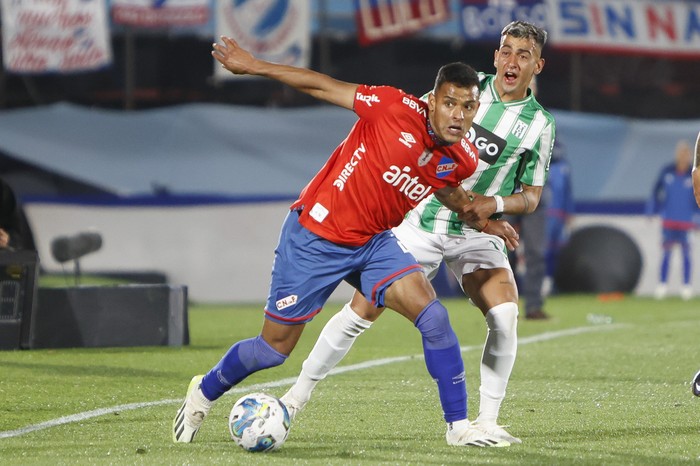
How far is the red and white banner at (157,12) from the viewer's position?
675 inches

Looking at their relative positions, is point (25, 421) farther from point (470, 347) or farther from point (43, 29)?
point (43, 29)

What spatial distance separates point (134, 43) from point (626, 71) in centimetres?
755

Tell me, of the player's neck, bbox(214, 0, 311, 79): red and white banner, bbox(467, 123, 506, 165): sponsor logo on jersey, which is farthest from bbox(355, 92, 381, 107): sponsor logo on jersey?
bbox(214, 0, 311, 79): red and white banner

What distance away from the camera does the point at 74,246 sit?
1108 cm

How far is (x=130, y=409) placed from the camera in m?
7.13

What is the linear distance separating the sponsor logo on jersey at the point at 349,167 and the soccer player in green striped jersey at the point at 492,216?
0.67 metres

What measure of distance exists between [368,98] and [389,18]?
12.4 metres

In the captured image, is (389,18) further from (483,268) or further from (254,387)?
(483,268)

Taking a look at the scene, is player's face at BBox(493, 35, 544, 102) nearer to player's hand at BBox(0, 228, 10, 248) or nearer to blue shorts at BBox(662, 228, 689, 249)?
player's hand at BBox(0, 228, 10, 248)

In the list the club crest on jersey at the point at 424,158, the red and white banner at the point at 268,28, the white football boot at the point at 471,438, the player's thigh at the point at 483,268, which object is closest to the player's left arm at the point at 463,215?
the player's thigh at the point at 483,268

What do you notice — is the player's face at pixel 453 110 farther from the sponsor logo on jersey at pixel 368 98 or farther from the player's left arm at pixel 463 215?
the player's left arm at pixel 463 215

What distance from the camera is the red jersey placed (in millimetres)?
5941

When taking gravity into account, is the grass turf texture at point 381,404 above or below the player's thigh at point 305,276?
below

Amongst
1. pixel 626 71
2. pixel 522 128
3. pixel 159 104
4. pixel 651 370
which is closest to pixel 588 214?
pixel 626 71
